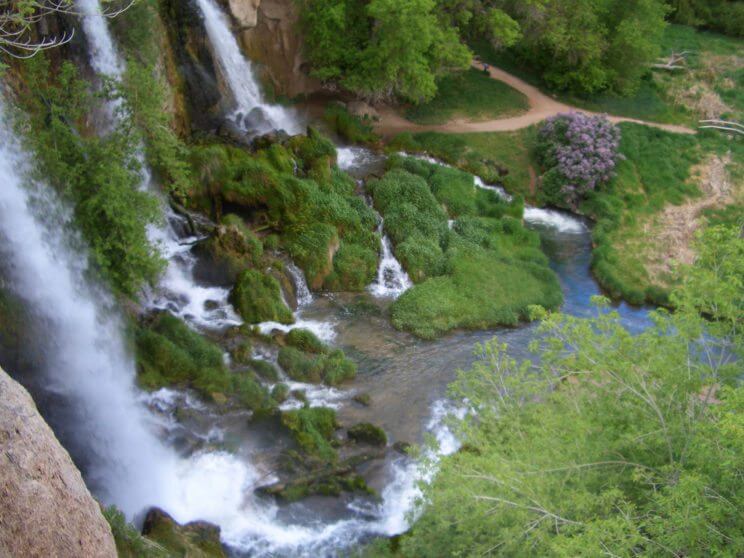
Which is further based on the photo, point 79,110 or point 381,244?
point 381,244

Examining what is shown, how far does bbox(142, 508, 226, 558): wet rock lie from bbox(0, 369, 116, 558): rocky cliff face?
393cm

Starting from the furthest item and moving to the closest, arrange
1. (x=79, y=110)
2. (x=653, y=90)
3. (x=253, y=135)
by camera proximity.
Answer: (x=653, y=90)
(x=253, y=135)
(x=79, y=110)

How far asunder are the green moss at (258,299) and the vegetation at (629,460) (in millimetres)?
8896

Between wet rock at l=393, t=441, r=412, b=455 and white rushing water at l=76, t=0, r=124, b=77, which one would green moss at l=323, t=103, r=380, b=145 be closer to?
white rushing water at l=76, t=0, r=124, b=77

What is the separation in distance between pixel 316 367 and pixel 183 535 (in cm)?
587

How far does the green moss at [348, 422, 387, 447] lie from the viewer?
15.8 metres

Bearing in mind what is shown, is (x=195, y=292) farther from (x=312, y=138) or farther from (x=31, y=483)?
(x=31, y=483)

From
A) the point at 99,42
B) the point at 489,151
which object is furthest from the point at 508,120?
the point at 99,42

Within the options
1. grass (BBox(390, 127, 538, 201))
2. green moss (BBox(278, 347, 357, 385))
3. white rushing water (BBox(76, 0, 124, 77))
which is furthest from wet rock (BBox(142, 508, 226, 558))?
grass (BBox(390, 127, 538, 201))

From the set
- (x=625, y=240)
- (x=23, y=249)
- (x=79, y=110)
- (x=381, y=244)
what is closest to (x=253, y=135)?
(x=381, y=244)

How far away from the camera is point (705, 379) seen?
9.16 m

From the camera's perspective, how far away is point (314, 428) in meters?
15.6

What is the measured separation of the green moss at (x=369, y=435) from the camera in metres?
15.8

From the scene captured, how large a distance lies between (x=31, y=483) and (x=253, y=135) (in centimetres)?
1818
